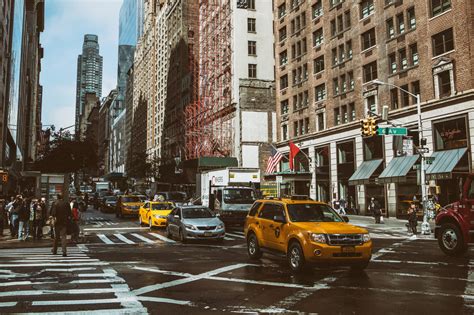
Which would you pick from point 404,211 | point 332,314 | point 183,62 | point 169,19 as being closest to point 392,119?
point 404,211

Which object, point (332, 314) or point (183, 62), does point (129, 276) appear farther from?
point (183, 62)

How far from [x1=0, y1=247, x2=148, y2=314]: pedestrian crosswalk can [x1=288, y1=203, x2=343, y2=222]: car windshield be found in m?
4.83

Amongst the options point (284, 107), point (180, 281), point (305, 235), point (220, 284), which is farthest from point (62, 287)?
point (284, 107)

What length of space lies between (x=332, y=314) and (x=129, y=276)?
561cm

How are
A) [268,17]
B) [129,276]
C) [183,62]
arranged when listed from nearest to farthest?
1. [129,276]
2. [268,17]
3. [183,62]

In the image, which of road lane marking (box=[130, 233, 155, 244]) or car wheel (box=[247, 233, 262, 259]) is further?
road lane marking (box=[130, 233, 155, 244])

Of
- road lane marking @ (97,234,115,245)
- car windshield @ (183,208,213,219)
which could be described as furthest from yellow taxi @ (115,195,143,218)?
car windshield @ (183,208,213,219)

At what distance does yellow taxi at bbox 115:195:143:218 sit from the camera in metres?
37.2

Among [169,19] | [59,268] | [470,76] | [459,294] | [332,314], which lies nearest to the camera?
[332,314]

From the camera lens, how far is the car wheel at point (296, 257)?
11002 millimetres

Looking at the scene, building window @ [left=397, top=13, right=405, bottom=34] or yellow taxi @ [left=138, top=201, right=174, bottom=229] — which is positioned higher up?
building window @ [left=397, top=13, right=405, bottom=34]

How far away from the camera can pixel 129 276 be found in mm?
10938

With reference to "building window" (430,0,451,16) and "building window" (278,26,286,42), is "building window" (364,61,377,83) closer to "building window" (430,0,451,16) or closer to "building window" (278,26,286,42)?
"building window" (430,0,451,16)

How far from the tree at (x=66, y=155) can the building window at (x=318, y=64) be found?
28.7 metres
